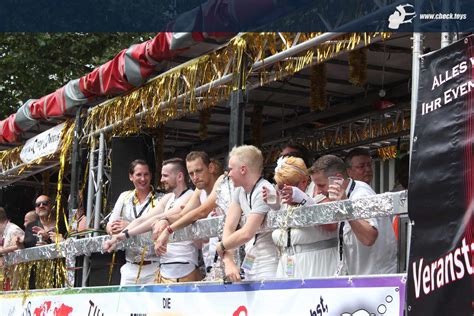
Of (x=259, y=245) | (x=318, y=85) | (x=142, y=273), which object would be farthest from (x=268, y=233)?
(x=318, y=85)

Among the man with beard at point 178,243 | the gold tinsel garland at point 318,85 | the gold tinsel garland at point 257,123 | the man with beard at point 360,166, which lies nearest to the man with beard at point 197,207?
the man with beard at point 178,243

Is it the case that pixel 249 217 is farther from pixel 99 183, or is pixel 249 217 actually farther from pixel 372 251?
pixel 99 183

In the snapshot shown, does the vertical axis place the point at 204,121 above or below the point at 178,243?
above

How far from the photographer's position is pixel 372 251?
6148 millimetres

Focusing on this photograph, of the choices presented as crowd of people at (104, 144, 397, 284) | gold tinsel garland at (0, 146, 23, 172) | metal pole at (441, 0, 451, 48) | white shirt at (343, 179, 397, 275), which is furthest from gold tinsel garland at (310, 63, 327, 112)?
gold tinsel garland at (0, 146, 23, 172)

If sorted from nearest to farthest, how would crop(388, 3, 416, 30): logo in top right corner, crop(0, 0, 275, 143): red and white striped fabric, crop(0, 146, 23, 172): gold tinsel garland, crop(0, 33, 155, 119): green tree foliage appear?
1. crop(388, 3, 416, 30): logo in top right corner
2. crop(0, 0, 275, 143): red and white striped fabric
3. crop(0, 146, 23, 172): gold tinsel garland
4. crop(0, 33, 155, 119): green tree foliage

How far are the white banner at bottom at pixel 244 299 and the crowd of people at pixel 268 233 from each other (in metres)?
0.22

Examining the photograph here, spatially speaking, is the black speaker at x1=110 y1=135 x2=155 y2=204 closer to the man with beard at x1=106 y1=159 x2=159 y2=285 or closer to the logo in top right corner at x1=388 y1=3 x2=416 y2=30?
the man with beard at x1=106 y1=159 x2=159 y2=285

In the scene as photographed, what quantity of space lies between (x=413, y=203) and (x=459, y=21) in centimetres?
116

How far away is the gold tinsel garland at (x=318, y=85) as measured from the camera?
1011 cm

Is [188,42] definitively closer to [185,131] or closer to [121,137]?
[121,137]

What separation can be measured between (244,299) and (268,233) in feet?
1.69

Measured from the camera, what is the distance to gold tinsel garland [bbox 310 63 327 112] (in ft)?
33.2

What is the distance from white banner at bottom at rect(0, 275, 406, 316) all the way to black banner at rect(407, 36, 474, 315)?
336 millimetres
